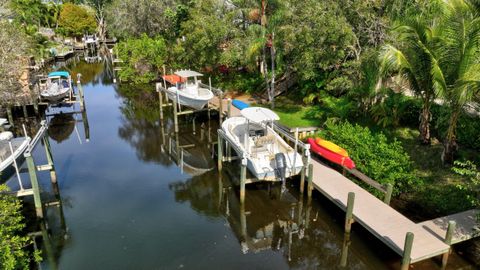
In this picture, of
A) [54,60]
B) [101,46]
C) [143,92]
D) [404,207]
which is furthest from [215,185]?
[101,46]

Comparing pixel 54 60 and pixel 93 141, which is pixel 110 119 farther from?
pixel 54 60

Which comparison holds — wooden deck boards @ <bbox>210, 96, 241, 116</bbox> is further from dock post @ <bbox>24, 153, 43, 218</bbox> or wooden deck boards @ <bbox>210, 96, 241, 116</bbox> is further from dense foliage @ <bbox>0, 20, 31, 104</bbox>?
dock post @ <bbox>24, 153, 43, 218</bbox>

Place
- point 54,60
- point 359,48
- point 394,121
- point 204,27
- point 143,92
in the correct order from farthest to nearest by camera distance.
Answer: point 54,60, point 143,92, point 204,27, point 359,48, point 394,121

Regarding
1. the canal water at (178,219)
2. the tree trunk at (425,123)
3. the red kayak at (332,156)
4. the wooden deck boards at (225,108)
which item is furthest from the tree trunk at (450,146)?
the wooden deck boards at (225,108)

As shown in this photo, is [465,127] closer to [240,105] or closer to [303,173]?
[303,173]

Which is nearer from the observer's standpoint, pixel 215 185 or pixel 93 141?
pixel 215 185

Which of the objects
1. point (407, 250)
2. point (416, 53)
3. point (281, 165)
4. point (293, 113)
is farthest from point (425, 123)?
point (293, 113)
